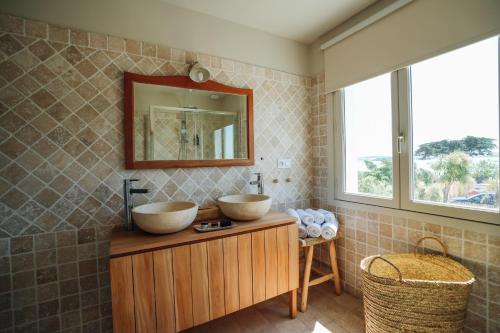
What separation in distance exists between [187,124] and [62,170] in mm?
881

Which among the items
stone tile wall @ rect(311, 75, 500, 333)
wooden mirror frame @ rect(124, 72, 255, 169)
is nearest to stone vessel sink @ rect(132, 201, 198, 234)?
wooden mirror frame @ rect(124, 72, 255, 169)

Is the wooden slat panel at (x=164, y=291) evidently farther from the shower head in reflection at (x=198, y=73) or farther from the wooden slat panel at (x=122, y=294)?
the shower head in reflection at (x=198, y=73)

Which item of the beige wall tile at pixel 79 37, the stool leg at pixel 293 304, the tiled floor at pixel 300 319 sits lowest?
the tiled floor at pixel 300 319

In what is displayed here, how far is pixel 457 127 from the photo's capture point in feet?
4.81

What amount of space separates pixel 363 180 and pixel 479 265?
3.00 feet

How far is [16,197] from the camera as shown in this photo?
1.35 meters

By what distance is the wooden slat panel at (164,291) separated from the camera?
1273mm

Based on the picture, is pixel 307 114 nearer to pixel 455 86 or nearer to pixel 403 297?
pixel 455 86

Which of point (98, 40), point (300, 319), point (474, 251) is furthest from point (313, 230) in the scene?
point (98, 40)

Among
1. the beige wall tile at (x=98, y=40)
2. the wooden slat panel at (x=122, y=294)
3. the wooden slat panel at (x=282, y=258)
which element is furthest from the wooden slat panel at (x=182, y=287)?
the beige wall tile at (x=98, y=40)

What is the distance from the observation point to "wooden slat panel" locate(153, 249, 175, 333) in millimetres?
1273

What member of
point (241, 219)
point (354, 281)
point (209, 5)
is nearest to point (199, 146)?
point (241, 219)

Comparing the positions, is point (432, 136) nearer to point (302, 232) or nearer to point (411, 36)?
point (411, 36)

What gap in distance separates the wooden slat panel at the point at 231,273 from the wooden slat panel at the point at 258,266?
0.14m
